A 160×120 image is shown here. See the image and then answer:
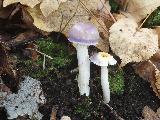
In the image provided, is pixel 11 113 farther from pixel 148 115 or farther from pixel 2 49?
pixel 148 115

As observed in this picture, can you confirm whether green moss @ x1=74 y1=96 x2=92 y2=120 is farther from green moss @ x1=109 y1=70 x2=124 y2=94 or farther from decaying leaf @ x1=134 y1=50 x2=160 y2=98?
decaying leaf @ x1=134 y1=50 x2=160 y2=98

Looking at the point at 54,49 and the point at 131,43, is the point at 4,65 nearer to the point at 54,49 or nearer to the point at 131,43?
the point at 54,49

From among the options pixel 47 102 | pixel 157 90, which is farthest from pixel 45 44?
pixel 157 90

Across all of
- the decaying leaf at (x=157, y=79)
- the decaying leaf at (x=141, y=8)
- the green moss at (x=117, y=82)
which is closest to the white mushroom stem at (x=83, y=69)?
the green moss at (x=117, y=82)

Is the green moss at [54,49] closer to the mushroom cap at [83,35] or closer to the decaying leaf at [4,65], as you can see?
the decaying leaf at [4,65]

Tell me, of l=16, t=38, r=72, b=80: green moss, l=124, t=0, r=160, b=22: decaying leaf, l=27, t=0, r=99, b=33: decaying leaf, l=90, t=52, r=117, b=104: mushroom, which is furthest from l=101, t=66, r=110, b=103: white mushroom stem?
l=124, t=0, r=160, b=22: decaying leaf

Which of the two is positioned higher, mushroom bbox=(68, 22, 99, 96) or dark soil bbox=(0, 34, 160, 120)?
mushroom bbox=(68, 22, 99, 96)

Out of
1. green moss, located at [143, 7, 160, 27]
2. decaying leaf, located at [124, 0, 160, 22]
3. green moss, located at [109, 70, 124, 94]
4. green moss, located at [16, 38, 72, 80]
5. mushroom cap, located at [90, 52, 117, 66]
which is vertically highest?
decaying leaf, located at [124, 0, 160, 22]
